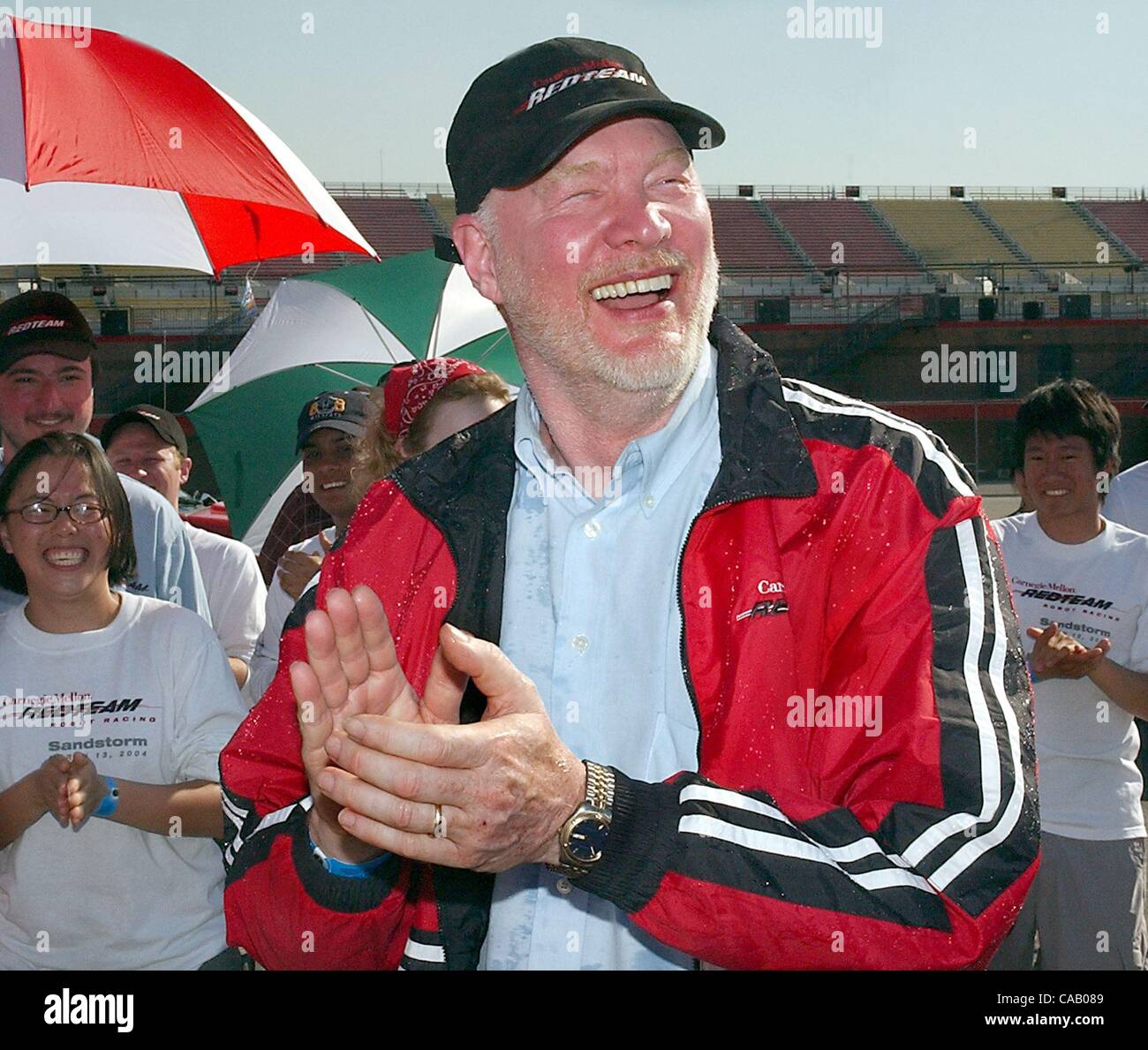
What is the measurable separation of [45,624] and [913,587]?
246cm

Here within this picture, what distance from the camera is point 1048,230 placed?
53375 millimetres

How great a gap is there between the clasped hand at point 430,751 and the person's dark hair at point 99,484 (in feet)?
6.93

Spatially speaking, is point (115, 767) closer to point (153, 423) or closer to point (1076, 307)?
point (153, 423)

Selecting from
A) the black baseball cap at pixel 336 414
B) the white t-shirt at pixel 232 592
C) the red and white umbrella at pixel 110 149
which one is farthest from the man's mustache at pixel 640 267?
the black baseball cap at pixel 336 414

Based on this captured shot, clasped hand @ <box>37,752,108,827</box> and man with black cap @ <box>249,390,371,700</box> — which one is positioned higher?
man with black cap @ <box>249,390,371,700</box>

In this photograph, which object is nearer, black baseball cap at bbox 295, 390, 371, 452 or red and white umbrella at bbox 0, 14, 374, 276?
red and white umbrella at bbox 0, 14, 374, 276

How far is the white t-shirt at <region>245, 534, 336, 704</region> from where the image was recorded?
451 cm

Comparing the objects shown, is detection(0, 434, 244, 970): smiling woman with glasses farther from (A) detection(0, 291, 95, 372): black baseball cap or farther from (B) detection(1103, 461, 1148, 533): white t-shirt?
(B) detection(1103, 461, 1148, 533): white t-shirt

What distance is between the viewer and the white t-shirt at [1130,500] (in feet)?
17.9

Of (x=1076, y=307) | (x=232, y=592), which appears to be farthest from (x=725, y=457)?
(x=1076, y=307)

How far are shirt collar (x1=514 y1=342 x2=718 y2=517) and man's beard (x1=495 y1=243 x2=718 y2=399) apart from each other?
0.14 feet

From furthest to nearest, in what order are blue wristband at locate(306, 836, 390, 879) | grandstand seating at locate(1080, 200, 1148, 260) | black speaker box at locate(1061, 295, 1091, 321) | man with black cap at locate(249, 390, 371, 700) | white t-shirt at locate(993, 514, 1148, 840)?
grandstand seating at locate(1080, 200, 1148, 260)
black speaker box at locate(1061, 295, 1091, 321)
man with black cap at locate(249, 390, 371, 700)
white t-shirt at locate(993, 514, 1148, 840)
blue wristband at locate(306, 836, 390, 879)

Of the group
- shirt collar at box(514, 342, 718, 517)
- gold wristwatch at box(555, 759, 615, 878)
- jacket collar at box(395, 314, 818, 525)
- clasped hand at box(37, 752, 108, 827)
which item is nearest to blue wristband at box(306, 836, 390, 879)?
gold wristwatch at box(555, 759, 615, 878)
